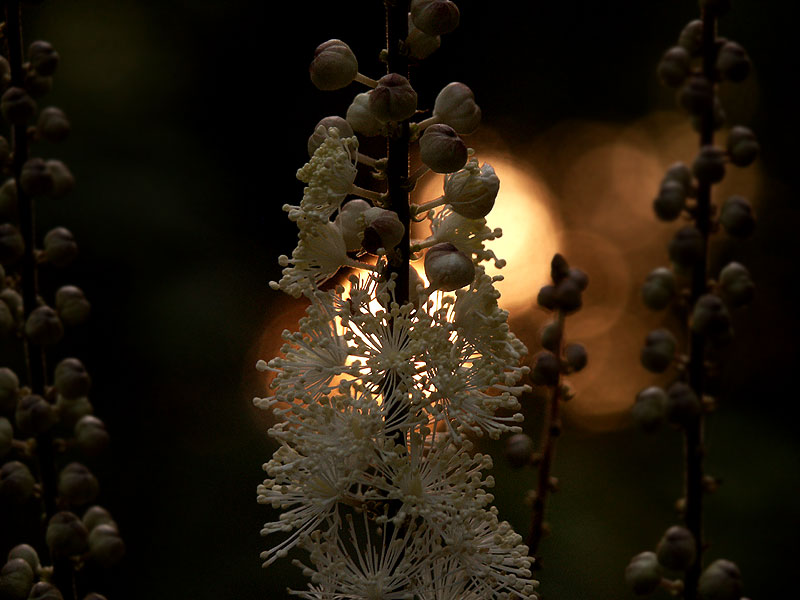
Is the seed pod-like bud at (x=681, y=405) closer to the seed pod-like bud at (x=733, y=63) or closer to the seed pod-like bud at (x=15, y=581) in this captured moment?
the seed pod-like bud at (x=733, y=63)

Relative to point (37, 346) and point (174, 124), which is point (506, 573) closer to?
point (37, 346)

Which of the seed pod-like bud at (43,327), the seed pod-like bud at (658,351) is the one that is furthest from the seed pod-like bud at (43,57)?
the seed pod-like bud at (658,351)

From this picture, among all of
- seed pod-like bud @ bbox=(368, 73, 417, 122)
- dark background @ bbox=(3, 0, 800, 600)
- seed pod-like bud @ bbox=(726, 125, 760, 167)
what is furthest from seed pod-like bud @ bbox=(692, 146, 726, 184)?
dark background @ bbox=(3, 0, 800, 600)

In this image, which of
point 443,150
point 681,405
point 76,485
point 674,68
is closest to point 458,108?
point 443,150

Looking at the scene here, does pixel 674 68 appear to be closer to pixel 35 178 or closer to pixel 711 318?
pixel 711 318

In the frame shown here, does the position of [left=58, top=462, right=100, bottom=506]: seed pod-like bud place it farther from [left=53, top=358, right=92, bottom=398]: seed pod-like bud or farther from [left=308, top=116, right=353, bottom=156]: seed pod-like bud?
[left=308, top=116, right=353, bottom=156]: seed pod-like bud

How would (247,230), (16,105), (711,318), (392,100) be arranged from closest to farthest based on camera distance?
(392,100) → (711,318) → (16,105) → (247,230)

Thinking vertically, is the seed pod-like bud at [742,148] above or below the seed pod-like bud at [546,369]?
above
